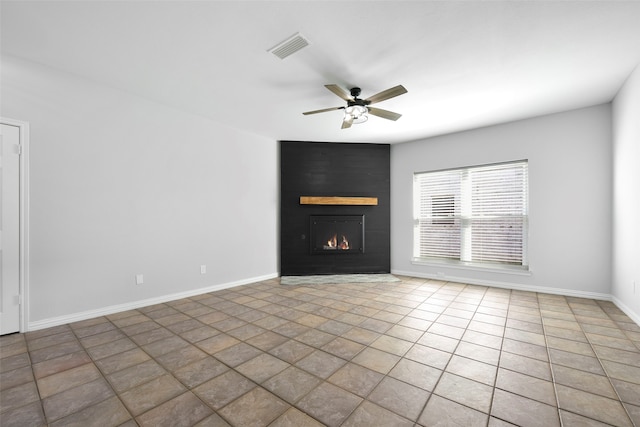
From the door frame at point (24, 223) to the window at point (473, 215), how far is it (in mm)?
5573

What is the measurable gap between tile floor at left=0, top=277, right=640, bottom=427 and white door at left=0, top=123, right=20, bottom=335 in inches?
11.6

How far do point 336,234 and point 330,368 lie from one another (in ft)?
11.6

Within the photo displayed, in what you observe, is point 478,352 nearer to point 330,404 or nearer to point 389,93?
point 330,404

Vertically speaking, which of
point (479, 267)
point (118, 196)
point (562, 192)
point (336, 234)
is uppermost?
point (562, 192)

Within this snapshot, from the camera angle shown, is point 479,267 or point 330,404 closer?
point 330,404

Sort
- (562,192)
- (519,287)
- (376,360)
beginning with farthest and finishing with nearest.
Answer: (519,287), (562,192), (376,360)

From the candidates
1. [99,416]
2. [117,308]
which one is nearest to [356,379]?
[99,416]

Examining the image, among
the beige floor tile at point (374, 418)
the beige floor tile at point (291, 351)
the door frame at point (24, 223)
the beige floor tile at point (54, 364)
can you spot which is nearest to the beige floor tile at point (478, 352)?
the beige floor tile at point (374, 418)

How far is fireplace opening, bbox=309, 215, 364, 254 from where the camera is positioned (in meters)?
5.45

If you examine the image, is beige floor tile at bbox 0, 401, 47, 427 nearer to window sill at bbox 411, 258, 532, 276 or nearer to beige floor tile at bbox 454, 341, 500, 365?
beige floor tile at bbox 454, 341, 500, 365

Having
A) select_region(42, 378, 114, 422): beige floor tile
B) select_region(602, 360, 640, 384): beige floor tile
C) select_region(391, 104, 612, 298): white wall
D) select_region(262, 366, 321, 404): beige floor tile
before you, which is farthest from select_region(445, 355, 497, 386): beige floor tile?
select_region(391, 104, 612, 298): white wall

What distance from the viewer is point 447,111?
3.95 meters

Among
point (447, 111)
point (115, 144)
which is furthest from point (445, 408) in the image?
point (115, 144)

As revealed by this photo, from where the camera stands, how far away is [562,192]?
4.02 m
